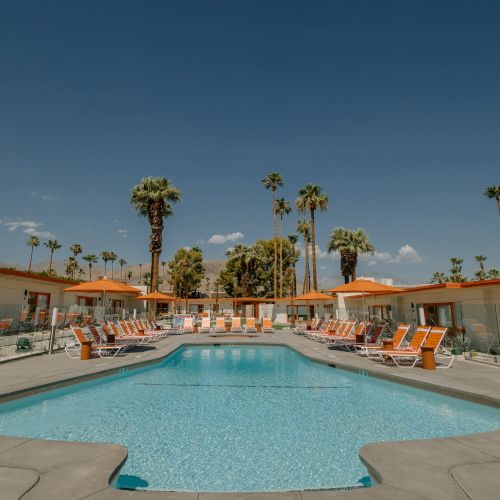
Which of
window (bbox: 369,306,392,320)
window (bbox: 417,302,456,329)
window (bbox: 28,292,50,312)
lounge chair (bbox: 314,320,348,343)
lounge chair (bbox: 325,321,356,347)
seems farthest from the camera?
window (bbox: 28,292,50,312)

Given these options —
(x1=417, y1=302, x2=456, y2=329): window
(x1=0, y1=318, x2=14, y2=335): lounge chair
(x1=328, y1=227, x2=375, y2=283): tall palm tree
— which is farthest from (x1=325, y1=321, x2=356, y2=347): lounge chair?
(x1=328, y1=227, x2=375, y2=283): tall palm tree

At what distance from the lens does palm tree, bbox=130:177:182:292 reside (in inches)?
1103

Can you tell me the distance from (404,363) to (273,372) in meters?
4.03

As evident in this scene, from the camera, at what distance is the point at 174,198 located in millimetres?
29172

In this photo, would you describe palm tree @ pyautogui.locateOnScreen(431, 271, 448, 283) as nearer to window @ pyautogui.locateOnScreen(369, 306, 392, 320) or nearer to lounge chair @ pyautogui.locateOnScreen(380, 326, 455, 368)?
window @ pyautogui.locateOnScreen(369, 306, 392, 320)

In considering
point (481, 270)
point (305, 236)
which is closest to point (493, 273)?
point (481, 270)

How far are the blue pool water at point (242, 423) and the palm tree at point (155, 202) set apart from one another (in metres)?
18.9

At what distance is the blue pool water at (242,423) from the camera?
453 centimetres

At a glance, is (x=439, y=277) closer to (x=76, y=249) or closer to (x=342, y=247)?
(x=342, y=247)

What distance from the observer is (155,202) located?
28312 millimetres

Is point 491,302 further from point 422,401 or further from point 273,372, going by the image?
point 273,372

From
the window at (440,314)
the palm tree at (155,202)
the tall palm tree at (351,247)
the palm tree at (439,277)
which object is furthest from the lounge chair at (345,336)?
the palm tree at (439,277)

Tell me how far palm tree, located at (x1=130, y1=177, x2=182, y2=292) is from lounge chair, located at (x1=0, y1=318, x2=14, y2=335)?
12.5 m

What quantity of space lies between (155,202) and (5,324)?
1541 cm
